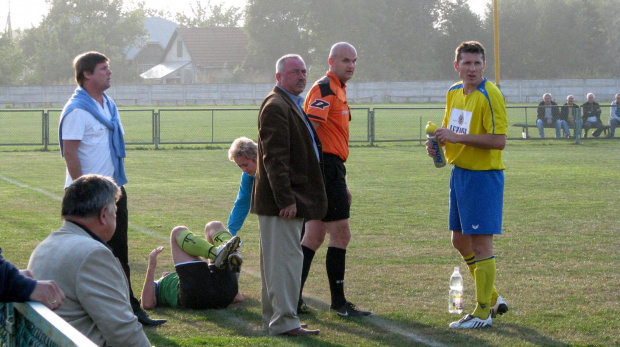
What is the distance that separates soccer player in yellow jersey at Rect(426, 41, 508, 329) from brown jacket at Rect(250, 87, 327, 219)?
0.99 metres

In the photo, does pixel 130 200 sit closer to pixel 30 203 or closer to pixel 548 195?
pixel 30 203

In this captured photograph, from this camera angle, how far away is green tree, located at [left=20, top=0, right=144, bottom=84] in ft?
268

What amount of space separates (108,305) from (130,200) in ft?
34.0

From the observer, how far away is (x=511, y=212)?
39.0 ft

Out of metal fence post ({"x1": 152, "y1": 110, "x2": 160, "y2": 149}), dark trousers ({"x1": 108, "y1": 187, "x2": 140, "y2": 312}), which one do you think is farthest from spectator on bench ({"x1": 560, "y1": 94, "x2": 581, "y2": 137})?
dark trousers ({"x1": 108, "y1": 187, "x2": 140, "y2": 312})

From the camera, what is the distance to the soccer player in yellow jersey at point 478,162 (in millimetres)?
5777

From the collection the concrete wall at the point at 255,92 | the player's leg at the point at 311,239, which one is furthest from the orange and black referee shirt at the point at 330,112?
the concrete wall at the point at 255,92

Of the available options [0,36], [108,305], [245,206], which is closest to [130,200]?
[245,206]

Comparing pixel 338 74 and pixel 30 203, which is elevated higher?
pixel 338 74

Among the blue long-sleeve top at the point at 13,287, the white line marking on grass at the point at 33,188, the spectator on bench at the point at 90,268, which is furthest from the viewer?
the white line marking on grass at the point at 33,188

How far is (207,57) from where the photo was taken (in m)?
88.4

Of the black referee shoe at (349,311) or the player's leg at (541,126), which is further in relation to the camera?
the player's leg at (541,126)

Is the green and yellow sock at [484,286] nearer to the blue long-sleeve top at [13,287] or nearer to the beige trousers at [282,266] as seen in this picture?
the beige trousers at [282,266]

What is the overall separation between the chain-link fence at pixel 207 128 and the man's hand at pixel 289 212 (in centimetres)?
1835
